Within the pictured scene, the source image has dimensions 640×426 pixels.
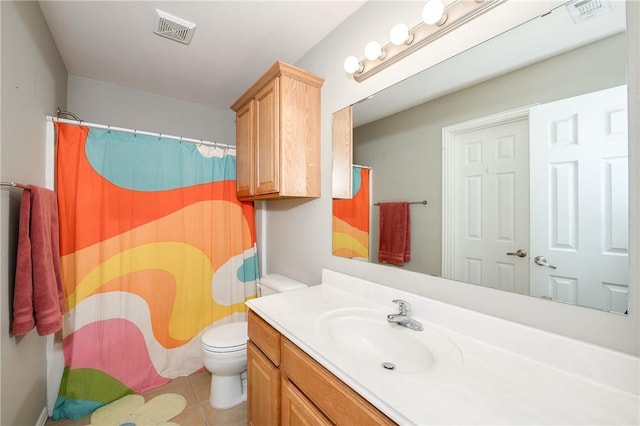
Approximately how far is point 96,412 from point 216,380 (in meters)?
0.81

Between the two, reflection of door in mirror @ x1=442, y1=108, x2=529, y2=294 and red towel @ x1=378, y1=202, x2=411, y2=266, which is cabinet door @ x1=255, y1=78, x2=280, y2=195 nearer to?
red towel @ x1=378, y1=202, x2=411, y2=266

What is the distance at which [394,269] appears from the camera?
1.33 metres

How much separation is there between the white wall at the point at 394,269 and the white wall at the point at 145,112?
133 cm

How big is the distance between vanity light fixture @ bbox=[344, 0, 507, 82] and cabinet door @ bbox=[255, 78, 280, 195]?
52cm

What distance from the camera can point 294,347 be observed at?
1.04m

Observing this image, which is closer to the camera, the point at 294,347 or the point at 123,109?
the point at 294,347

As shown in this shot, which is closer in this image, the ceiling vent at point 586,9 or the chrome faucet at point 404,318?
the ceiling vent at point 586,9

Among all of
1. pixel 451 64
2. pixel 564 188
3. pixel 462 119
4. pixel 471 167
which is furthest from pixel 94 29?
pixel 564 188

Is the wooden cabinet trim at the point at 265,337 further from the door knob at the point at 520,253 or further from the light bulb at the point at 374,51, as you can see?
the light bulb at the point at 374,51

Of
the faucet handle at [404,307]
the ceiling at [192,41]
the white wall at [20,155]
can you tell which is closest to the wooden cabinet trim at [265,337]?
the faucet handle at [404,307]

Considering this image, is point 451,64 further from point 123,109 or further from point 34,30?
point 123,109

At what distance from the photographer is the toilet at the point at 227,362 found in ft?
5.62

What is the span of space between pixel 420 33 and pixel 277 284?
1.74m

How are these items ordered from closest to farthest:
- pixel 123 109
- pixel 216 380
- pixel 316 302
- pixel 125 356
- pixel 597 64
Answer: pixel 597 64 → pixel 316 302 → pixel 216 380 → pixel 125 356 → pixel 123 109
